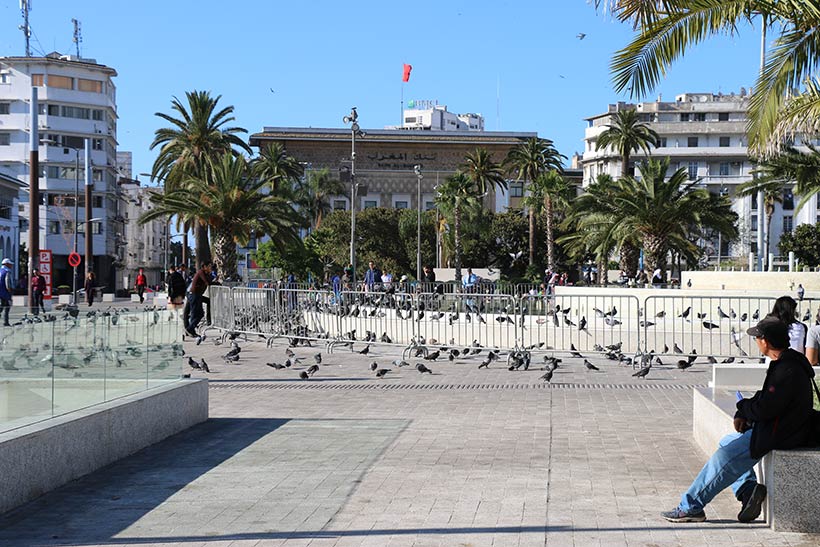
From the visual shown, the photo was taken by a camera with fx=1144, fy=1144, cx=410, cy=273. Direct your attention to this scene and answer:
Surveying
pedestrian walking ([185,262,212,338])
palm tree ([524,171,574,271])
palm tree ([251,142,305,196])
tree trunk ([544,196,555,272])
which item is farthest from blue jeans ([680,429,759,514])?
palm tree ([251,142,305,196])

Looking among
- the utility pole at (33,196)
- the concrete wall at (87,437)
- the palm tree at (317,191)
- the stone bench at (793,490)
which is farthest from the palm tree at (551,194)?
the stone bench at (793,490)

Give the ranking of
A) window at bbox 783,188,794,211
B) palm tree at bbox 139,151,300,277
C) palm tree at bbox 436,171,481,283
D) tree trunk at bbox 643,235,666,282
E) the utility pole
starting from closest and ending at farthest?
the utility pole
palm tree at bbox 139,151,300,277
tree trunk at bbox 643,235,666,282
palm tree at bbox 436,171,481,283
window at bbox 783,188,794,211

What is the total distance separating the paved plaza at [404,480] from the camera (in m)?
6.78

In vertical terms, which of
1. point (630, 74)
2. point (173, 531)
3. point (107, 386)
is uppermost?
point (630, 74)

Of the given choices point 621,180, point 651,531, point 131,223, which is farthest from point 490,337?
point 131,223

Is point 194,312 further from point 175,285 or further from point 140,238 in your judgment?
point 140,238

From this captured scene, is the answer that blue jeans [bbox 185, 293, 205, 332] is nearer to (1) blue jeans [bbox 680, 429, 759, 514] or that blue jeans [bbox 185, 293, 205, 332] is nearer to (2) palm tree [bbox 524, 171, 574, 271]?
(1) blue jeans [bbox 680, 429, 759, 514]

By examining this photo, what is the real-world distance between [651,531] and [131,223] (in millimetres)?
135101

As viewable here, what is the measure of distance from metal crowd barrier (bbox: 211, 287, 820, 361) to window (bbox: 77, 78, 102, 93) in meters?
74.4

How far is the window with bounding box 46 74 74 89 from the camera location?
93.1 meters

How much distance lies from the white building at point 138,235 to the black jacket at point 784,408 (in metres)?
115

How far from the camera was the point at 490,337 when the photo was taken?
76.6 feet

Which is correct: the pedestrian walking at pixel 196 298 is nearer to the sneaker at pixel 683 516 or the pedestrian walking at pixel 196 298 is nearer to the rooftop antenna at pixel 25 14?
the sneaker at pixel 683 516

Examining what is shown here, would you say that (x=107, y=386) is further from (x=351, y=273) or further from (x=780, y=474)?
(x=351, y=273)
